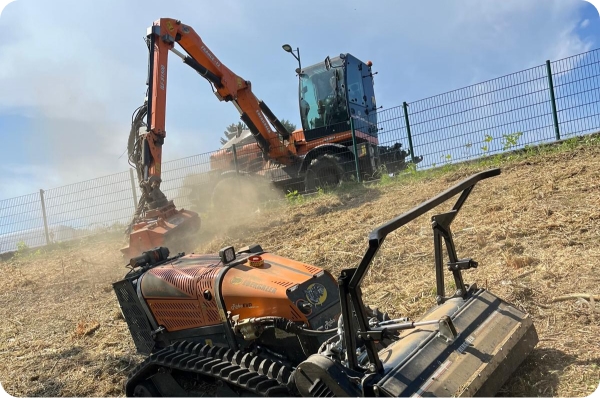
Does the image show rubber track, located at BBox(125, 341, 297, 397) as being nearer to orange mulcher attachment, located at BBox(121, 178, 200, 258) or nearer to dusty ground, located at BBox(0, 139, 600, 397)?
dusty ground, located at BBox(0, 139, 600, 397)

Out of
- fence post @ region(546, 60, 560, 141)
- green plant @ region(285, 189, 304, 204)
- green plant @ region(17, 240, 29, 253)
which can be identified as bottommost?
green plant @ region(17, 240, 29, 253)

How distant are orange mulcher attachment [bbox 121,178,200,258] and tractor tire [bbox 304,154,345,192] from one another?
140 inches

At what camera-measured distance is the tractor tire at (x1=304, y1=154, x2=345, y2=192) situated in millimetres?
11445

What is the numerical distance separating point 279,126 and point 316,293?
32.0ft

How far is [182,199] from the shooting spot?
1337 centimetres

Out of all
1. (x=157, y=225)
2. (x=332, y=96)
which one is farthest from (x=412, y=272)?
(x=332, y=96)

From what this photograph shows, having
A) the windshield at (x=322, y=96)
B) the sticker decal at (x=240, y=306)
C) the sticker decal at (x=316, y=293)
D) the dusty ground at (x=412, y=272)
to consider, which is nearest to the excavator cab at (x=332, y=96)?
the windshield at (x=322, y=96)

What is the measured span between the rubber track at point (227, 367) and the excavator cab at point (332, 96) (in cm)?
902

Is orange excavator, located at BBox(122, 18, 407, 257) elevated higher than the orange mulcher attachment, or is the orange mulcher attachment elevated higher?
orange excavator, located at BBox(122, 18, 407, 257)

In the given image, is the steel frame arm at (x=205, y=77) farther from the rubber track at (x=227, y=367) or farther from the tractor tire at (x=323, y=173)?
the rubber track at (x=227, y=367)

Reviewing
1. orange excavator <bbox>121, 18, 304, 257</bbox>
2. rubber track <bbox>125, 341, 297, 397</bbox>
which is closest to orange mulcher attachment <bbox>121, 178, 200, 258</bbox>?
Result: orange excavator <bbox>121, 18, 304, 257</bbox>

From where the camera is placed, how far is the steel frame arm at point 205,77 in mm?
9187

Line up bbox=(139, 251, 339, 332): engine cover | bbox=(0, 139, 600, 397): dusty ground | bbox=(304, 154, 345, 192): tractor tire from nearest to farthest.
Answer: bbox=(139, 251, 339, 332): engine cover
bbox=(0, 139, 600, 397): dusty ground
bbox=(304, 154, 345, 192): tractor tire

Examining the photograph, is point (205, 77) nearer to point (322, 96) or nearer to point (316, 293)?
point (322, 96)
